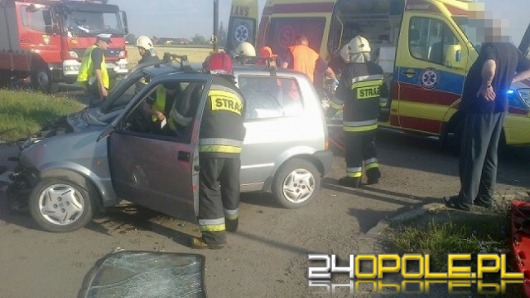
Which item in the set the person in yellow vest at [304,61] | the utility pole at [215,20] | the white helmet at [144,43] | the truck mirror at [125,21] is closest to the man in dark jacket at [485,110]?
the person in yellow vest at [304,61]

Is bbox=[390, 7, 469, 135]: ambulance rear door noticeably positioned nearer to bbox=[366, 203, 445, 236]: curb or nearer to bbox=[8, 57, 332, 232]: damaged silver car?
bbox=[366, 203, 445, 236]: curb

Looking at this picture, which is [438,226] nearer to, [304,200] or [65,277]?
[304,200]

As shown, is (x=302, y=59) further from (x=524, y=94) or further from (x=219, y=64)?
(x=219, y=64)

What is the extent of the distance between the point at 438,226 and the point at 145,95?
3020mm

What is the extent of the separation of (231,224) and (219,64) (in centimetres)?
152

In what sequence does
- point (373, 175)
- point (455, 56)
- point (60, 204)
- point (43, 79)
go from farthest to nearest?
point (43, 79) → point (455, 56) → point (373, 175) → point (60, 204)

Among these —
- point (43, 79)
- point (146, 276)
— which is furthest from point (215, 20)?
point (43, 79)

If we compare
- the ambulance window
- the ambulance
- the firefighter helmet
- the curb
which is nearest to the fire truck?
the ambulance

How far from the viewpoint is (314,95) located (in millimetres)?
5473

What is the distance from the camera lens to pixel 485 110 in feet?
16.2

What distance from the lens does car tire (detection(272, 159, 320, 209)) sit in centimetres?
536

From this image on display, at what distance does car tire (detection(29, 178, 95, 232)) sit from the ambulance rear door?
5290 millimetres

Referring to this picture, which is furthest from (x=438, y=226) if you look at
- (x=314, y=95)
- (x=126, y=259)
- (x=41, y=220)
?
(x=41, y=220)

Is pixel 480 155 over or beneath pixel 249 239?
over
